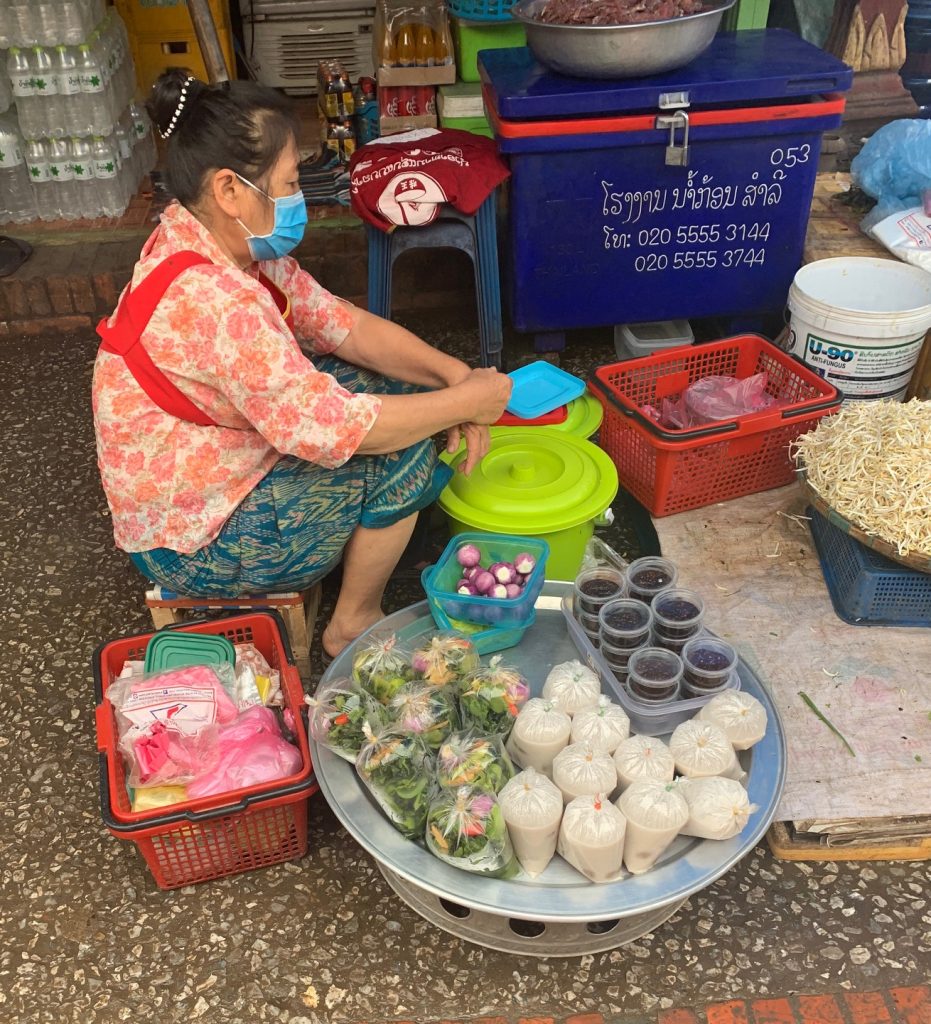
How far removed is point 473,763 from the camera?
1.97 metres

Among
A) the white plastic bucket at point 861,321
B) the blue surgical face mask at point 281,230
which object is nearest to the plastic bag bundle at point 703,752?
the blue surgical face mask at point 281,230

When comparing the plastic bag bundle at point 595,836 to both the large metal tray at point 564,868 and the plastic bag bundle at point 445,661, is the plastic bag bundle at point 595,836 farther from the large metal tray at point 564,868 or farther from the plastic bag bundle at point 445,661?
the plastic bag bundle at point 445,661

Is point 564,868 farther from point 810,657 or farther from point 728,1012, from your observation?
point 810,657

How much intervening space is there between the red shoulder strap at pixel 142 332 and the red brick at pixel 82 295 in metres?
2.29

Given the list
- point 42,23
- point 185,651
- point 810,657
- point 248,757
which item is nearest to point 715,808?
point 810,657

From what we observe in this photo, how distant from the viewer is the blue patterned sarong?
241cm

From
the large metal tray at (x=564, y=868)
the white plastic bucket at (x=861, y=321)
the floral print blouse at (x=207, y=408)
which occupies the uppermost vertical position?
the floral print blouse at (x=207, y=408)

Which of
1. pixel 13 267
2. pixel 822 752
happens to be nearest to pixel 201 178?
pixel 822 752

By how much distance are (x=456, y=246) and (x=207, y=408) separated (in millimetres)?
1536

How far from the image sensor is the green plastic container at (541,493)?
8.86 feet

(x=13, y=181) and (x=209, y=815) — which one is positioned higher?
(x=13, y=181)

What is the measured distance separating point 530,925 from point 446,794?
39cm

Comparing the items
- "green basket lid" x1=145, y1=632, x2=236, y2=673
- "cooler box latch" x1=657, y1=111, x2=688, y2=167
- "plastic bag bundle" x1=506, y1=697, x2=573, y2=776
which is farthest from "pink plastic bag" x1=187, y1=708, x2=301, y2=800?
"cooler box latch" x1=657, y1=111, x2=688, y2=167

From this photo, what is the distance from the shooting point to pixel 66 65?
4250mm
